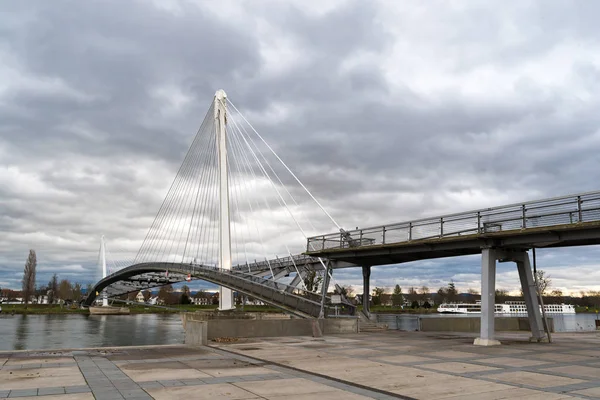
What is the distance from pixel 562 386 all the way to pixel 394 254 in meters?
17.5

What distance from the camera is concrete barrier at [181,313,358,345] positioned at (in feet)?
76.1

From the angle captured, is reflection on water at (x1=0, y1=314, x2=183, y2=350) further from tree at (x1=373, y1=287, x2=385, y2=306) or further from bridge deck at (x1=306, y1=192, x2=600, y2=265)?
tree at (x1=373, y1=287, x2=385, y2=306)

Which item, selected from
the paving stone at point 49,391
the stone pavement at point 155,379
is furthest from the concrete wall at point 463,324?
the paving stone at point 49,391

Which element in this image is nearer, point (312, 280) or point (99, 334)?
point (99, 334)

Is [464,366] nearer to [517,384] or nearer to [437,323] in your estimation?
[517,384]

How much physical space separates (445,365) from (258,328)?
39.0 feet

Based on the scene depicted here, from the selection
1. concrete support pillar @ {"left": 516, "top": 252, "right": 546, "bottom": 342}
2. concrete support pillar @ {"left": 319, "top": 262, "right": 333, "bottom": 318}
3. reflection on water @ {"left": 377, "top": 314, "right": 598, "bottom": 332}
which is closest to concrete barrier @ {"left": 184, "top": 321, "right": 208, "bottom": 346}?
concrete support pillar @ {"left": 319, "top": 262, "right": 333, "bottom": 318}

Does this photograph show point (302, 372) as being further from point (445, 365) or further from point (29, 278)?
point (29, 278)

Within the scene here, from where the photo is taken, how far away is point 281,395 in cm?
1091

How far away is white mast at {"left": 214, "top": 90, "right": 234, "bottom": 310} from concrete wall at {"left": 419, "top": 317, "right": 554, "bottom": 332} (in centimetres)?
2563

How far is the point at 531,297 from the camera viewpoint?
84.3ft

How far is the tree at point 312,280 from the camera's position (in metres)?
65.7

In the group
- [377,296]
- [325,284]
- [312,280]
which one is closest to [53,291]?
[377,296]

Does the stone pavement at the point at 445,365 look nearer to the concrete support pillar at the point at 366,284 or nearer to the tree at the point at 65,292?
the concrete support pillar at the point at 366,284
